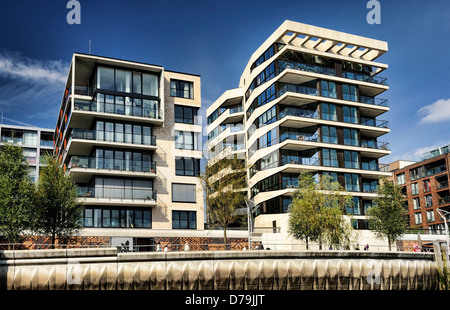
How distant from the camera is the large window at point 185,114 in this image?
5245cm

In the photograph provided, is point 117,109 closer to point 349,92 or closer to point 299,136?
point 299,136

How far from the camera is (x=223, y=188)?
47344mm

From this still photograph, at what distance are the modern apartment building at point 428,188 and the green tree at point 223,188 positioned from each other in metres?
39.3

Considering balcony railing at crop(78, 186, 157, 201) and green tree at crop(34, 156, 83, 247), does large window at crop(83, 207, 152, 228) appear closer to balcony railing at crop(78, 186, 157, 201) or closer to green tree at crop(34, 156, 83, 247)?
balcony railing at crop(78, 186, 157, 201)

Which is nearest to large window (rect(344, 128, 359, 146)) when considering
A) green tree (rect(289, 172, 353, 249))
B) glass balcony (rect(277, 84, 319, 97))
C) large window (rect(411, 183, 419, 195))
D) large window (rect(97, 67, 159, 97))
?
glass balcony (rect(277, 84, 319, 97))

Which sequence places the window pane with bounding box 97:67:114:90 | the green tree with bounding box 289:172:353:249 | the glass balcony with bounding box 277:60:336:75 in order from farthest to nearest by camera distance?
the glass balcony with bounding box 277:60:336:75 < the window pane with bounding box 97:67:114:90 < the green tree with bounding box 289:172:353:249

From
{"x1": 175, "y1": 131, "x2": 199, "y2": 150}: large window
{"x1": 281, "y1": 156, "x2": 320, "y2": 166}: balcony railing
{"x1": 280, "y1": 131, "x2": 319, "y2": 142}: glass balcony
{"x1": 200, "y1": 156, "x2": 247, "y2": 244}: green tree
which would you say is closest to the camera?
{"x1": 200, "y1": 156, "x2": 247, "y2": 244}: green tree

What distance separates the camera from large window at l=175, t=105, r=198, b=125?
52.4m

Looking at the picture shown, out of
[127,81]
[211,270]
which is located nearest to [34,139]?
[127,81]

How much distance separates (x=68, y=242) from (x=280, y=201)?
24657mm

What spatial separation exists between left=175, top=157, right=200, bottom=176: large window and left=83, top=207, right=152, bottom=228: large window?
5404 mm

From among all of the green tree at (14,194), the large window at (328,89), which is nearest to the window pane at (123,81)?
the green tree at (14,194)
